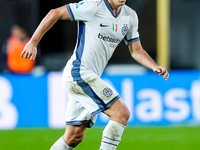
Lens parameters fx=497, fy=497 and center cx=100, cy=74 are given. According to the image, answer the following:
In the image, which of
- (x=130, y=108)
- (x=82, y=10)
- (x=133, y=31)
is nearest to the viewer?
(x=82, y=10)

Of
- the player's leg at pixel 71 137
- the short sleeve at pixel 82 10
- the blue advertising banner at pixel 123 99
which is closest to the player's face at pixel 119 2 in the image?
the short sleeve at pixel 82 10

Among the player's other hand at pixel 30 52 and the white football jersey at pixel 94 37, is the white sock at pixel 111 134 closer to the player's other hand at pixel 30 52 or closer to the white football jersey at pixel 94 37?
the white football jersey at pixel 94 37

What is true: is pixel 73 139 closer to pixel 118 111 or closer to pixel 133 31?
pixel 118 111

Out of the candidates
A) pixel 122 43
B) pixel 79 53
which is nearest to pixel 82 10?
pixel 79 53

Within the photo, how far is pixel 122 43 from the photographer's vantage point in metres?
12.9

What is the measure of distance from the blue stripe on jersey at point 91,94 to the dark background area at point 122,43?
8034 millimetres

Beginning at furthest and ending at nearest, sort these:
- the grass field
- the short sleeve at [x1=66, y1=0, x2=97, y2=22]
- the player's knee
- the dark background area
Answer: the dark background area
the grass field
the player's knee
the short sleeve at [x1=66, y1=0, x2=97, y2=22]

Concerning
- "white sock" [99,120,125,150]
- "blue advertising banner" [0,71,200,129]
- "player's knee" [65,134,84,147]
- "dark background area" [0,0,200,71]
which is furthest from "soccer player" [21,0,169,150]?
"dark background area" [0,0,200,71]

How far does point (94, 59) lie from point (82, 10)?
0.48m

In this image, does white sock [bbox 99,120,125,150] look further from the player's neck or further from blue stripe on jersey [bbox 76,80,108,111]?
the player's neck

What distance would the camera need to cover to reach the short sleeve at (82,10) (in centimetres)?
451

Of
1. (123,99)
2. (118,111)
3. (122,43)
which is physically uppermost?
(118,111)

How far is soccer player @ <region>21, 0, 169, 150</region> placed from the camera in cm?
444

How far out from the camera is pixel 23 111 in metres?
8.95
